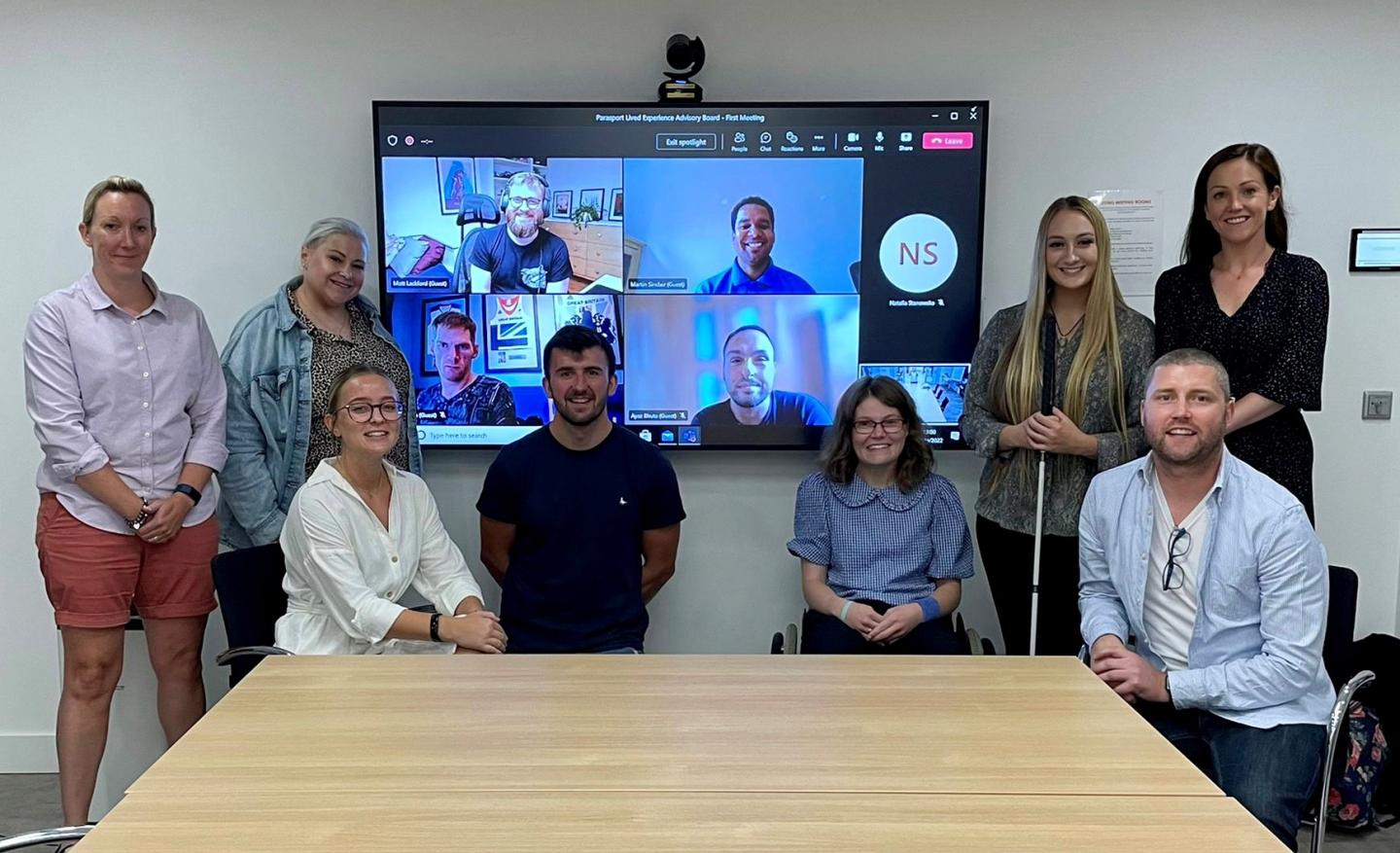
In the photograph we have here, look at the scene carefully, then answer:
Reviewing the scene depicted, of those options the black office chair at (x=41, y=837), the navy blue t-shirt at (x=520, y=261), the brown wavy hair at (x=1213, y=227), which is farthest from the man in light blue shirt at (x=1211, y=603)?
the black office chair at (x=41, y=837)

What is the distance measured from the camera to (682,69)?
3.65 m

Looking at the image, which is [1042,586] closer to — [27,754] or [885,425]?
[885,425]

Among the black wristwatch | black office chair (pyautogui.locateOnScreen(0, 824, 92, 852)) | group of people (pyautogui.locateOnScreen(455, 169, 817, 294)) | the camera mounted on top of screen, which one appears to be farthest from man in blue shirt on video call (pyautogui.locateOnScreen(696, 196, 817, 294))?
black office chair (pyautogui.locateOnScreen(0, 824, 92, 852))

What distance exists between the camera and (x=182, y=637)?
3.23 meters

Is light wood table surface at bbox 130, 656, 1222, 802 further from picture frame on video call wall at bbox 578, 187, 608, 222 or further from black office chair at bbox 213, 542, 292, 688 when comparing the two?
picture frame on video call wall at bbox 578, 187, 608, 222

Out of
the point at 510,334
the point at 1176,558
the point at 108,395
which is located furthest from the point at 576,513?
the point at 1176,558

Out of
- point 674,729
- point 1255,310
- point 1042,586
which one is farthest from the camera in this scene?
point 1042,586

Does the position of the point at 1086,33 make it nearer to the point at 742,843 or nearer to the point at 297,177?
the point at 297,177

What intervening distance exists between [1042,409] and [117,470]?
2573mm

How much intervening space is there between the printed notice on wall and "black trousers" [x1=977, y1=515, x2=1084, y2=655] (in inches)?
42.6

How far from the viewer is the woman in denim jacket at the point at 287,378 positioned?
11.0 feet

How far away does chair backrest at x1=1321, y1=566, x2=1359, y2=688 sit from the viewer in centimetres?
256

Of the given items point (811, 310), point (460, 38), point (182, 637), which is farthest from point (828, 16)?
point (182, 637)

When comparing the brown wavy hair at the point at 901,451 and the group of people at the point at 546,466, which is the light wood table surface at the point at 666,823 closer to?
the group of people at the point at 546,466
